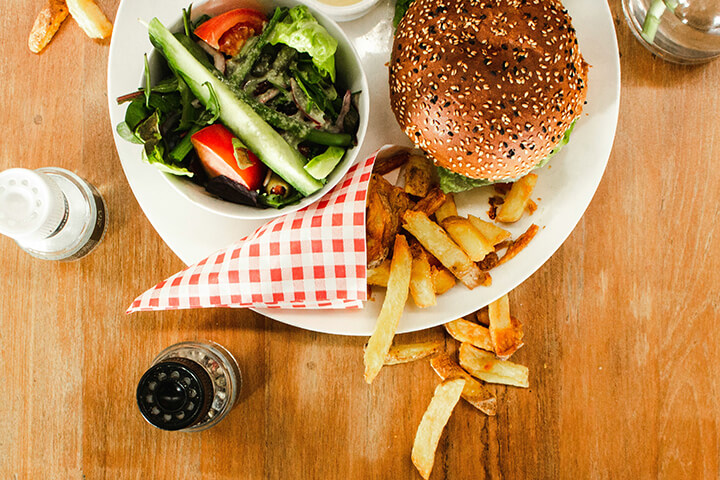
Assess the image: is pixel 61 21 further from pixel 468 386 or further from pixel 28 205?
pixel 468 386

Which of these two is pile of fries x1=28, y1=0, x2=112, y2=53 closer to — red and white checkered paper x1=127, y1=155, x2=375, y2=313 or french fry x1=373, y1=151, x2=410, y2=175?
red and white checkered paper x1=127, y1=155, x2=375, y2=313

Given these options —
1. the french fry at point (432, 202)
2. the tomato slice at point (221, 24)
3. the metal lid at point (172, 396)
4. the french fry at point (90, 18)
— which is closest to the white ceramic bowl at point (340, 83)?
the tomato slice at point (221, 24)

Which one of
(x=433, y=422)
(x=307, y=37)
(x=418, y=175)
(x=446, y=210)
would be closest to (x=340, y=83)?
(x=307, y=37)

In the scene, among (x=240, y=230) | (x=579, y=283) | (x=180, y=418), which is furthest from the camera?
(x=579, y=283)

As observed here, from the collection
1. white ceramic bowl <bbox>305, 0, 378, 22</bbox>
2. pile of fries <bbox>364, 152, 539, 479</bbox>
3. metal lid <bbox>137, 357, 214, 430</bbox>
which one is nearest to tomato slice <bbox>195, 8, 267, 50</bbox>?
white ceramic bowl <bbox>305, 0, 378, 22</bbox>

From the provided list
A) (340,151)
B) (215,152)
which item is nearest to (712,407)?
(340,151)

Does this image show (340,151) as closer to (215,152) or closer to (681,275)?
(215,152)
